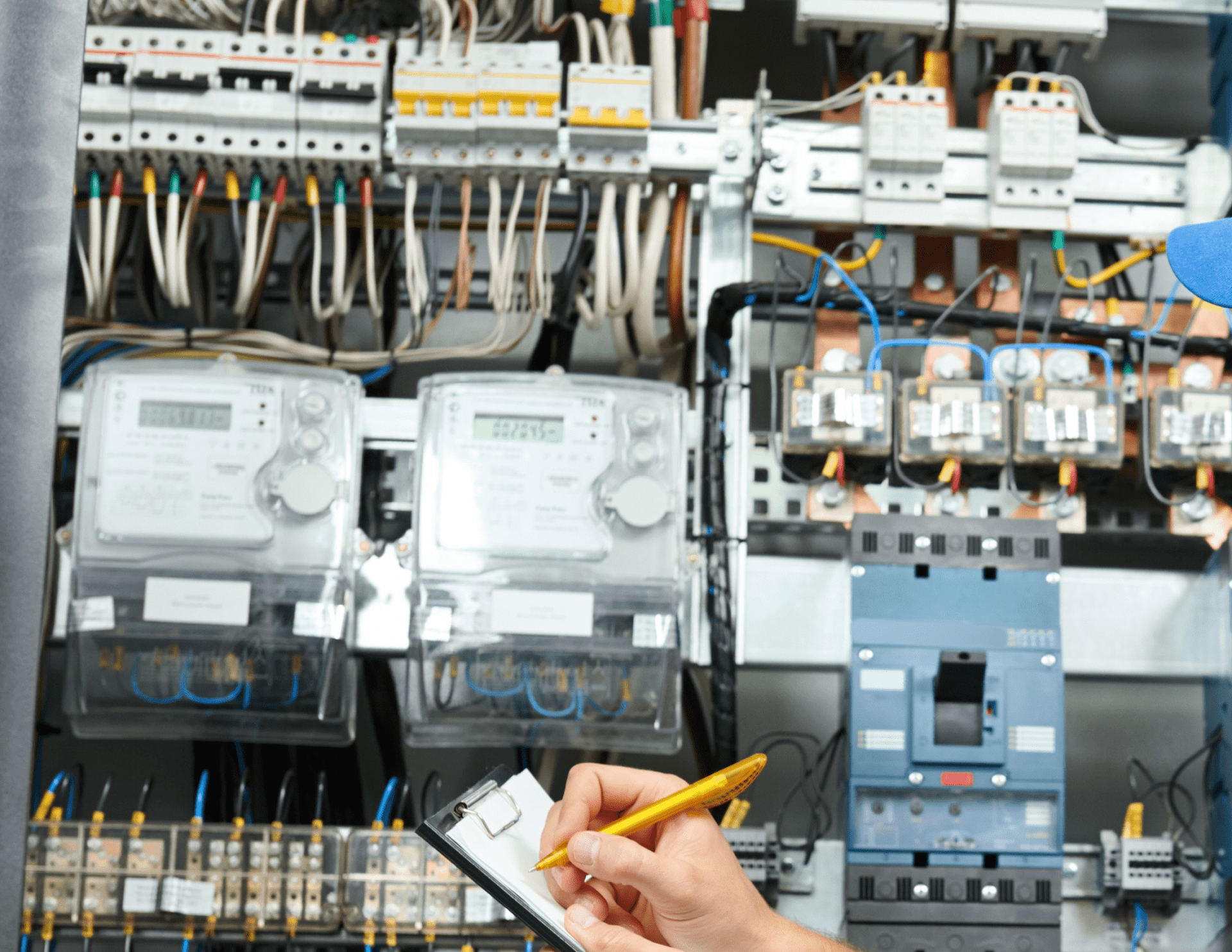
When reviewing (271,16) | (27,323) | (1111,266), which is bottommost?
(27,323)

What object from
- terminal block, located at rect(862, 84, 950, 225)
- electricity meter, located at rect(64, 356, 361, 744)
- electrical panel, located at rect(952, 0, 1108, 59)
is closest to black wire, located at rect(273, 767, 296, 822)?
electricity meter, located at rect(64, 356, 361, 744)

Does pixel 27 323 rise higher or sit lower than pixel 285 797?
higher

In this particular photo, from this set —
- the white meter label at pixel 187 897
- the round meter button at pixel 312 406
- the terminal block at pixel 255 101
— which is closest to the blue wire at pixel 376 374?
the round meter button at pixel 312 406

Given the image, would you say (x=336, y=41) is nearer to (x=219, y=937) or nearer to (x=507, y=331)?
(x=507, y=331)

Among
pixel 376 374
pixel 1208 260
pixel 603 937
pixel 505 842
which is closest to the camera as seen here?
pixel 1208 260

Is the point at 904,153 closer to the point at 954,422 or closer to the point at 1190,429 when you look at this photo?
the point at 954,422

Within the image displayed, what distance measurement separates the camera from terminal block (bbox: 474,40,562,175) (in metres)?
1.89

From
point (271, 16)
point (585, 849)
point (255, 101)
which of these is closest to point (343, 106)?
point (255, 101)

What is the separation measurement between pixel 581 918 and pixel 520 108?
1324 mm

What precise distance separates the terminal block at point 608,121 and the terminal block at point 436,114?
6.6 inches

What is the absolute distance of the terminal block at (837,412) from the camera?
185 cm

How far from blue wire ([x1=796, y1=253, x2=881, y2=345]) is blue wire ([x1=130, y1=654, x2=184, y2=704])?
1.18 m

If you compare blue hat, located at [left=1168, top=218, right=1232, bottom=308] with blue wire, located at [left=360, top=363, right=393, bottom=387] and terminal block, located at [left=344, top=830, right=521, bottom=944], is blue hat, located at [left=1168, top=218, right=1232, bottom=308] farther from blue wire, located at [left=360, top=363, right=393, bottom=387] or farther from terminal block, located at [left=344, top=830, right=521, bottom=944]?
blue wire, located at [left=360, top=363, right=393, bottom=387]

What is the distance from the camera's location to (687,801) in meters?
1.11
